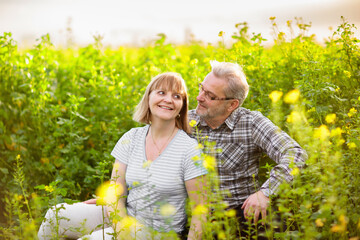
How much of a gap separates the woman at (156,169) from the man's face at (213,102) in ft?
0.55

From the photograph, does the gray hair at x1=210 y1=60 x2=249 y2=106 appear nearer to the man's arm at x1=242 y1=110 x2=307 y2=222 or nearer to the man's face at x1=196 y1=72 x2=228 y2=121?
the man's face at x1=196 y1=72 x2=228 y2=121

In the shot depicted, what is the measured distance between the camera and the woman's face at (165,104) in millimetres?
2795

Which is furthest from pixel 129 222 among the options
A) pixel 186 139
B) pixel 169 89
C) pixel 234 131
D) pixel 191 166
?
pixel 234 131

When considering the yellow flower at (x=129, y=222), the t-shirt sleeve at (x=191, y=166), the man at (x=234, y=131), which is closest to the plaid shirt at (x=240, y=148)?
the man at (x=234, y=131)

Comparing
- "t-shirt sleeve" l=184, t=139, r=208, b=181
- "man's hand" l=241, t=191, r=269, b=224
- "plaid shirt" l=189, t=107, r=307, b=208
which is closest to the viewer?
"man's hand" l=241, t=191, r=269, b=224

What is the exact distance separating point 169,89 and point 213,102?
0.38 metres

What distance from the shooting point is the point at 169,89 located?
284 centimetres

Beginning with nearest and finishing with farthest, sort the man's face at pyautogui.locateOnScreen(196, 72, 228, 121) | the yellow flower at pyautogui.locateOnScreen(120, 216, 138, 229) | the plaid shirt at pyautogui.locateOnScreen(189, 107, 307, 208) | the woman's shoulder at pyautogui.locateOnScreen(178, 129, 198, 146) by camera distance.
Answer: the yellow flower at pyautogui.locateOnScreen(120, 216, 138, 229)
the woman's shoulder at pyautogui.locateOnScreen(178, 129, 198, 146)
the plaid shirt at pyautogui.locateOnScreen(189, 107, 307, 208)
the man's face at pyautogui.locateOnScreen(196, 72, 228, 121)

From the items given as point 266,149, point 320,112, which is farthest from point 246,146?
point 320,112

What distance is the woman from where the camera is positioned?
8.71 ft

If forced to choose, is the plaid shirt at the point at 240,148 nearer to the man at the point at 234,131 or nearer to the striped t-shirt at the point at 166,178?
the man at the point at 234,131

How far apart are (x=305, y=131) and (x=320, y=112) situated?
38.6 inches

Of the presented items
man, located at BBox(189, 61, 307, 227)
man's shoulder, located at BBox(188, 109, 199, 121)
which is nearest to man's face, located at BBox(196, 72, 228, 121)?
man, located at BBox(189, 61, 307, 227)

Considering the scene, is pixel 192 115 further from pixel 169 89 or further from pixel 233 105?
pixel 169 89
